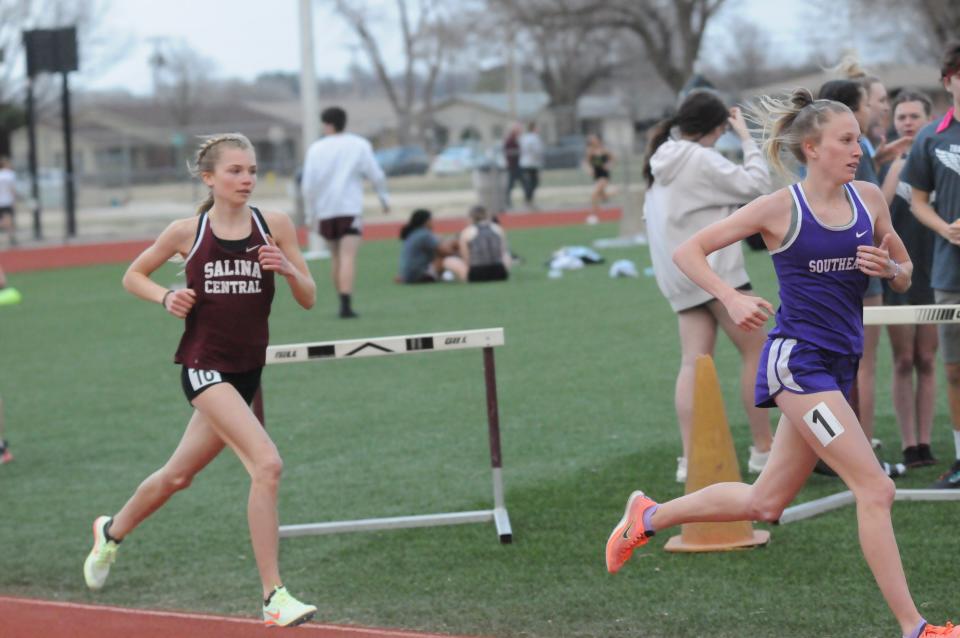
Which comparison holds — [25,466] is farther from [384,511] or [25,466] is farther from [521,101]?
[521,101]

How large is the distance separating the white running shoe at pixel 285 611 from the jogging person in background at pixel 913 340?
12.7ft

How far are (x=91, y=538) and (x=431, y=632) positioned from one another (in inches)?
101

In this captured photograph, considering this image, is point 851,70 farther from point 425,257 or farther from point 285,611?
point 425,257

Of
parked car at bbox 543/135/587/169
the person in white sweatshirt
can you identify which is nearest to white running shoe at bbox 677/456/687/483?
the person in white sweatshirt

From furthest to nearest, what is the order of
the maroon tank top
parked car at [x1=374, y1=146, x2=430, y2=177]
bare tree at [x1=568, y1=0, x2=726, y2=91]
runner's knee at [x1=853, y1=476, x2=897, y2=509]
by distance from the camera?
bare tree at [x1=568, y1=0, x2=726, y2=91] → parked car at [x1=374, y1=146, x2=430, y2=177] → the maroon tank top → runner's knee at [x1=853, y1=476, x2=897, y2=509]

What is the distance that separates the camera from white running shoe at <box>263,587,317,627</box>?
5168mm

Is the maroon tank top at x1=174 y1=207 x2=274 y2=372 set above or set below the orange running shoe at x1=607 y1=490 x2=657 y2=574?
above

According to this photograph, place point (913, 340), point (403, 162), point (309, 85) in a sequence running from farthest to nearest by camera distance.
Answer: point (403, 162) < point (309, 85) < point (913, 340)

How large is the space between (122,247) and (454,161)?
59.9 ft

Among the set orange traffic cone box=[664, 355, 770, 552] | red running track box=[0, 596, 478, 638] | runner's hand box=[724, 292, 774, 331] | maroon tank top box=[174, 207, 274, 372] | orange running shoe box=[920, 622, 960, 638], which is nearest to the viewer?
orange running shoe box=[920, 622, 960, 638]

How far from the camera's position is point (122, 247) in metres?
29.3

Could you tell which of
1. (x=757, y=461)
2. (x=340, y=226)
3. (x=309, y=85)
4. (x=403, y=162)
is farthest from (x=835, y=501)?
(x=403, y=162)

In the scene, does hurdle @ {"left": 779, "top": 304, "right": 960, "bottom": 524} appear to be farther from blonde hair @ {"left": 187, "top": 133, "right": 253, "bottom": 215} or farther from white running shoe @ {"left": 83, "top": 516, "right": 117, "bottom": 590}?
white running shoe @ {"left": 83, "top": 516, "right": 117, "bottom": 590}

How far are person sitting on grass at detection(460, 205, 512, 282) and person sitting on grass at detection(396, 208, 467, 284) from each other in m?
0.36
